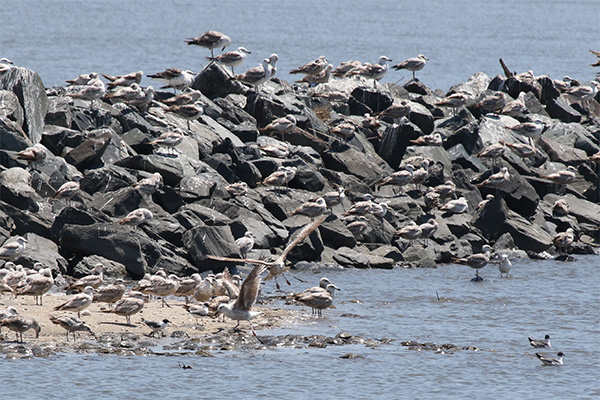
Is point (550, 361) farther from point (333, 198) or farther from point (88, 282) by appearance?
point (333, 198)

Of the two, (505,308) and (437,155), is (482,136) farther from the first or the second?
(505,308)

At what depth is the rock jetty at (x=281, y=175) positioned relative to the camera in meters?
22.2

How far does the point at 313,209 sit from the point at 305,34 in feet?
244

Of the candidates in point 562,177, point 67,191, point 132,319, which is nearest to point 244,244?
point 67,191

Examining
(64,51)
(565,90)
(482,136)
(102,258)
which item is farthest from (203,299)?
(64,51)

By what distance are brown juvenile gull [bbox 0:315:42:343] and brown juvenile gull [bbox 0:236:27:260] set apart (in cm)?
467

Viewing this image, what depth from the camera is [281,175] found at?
26094 millimetres

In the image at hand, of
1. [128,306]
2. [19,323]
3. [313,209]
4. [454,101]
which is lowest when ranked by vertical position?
[313,209]

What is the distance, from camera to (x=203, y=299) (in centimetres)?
1898

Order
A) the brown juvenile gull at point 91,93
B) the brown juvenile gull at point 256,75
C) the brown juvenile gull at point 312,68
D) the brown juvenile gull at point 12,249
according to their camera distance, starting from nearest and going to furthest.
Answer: the brown juvenile gull at point 12,249
the brown juvenile gull at point 91,93
the brown juvenile gull at point 256,75
the brown juvenile gull at point 312,68

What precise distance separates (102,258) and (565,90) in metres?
25.4

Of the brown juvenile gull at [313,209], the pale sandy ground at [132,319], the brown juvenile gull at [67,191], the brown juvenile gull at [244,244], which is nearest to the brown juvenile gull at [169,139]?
the brown juvenile gull at [67,191]

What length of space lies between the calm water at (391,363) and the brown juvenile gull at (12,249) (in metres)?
5.51

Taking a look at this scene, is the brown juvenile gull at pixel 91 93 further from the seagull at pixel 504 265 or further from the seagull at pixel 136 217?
the seagull at pixel 504 265
